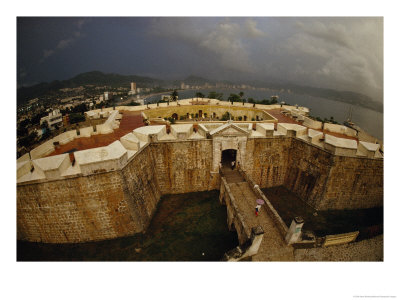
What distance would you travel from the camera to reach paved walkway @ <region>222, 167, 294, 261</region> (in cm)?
739

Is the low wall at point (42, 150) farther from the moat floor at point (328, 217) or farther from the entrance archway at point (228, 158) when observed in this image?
the moat floor at point (328, 217)

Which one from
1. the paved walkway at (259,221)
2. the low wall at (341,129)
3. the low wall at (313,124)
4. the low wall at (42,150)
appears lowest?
the paved walkway at (259,221)

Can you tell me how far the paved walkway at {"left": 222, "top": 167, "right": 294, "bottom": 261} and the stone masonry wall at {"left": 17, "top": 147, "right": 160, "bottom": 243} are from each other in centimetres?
542

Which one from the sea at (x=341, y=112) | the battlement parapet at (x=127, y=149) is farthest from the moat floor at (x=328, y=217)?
the sea at (x=341, y=112)

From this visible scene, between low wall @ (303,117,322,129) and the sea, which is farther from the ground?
the sea

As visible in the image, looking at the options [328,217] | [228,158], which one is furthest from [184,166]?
[328,217]

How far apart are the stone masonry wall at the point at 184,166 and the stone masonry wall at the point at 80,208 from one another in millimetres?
2793

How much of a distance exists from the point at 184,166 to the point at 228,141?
3.34m

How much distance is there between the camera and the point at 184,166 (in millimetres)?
12469

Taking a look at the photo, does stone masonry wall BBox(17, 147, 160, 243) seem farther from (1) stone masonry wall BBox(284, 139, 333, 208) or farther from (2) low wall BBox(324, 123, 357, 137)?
(2) low wall BBox(324, 123, 357, 137)

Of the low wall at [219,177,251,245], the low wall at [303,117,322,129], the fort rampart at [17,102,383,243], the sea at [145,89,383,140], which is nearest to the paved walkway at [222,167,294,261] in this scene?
the low wall at [219,177,251,245]

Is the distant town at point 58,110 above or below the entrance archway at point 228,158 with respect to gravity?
above

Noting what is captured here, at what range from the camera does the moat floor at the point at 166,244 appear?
8.31 meters

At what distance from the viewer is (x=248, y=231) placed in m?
7.82
